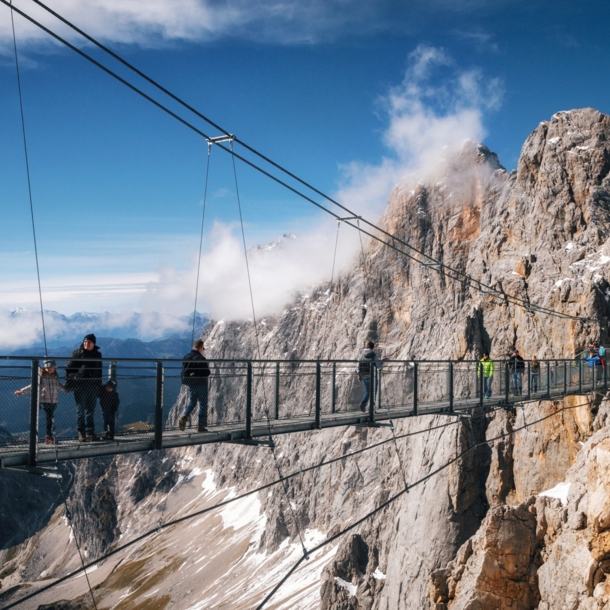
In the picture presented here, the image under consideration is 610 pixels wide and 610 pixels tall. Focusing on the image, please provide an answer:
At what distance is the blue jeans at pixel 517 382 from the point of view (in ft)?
57.9

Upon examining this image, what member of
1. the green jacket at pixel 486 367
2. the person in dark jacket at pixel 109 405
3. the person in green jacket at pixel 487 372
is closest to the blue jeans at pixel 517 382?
the person in green jacket at pixel 487 372

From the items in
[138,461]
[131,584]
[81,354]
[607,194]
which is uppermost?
[607,194]

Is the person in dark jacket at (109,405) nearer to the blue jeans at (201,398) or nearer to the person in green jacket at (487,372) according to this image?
the blue jeans at (201,398)

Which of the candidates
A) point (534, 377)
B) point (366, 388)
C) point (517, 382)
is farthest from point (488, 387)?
point (366, 388)

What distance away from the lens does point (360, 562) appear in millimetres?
58938

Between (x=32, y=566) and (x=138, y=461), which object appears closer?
(x=32, y=566)

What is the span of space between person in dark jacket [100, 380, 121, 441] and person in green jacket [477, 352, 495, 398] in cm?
1124

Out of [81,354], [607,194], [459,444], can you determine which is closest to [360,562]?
[459,444]

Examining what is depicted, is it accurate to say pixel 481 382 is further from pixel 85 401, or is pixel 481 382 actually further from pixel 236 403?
pixel 85 401

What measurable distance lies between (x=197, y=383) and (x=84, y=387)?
1860mm

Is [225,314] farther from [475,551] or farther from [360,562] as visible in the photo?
[475,551]

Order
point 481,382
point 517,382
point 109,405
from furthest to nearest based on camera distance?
point 517,382
point 481,382
point 109,405

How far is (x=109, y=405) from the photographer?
7867 mm

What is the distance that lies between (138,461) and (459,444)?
12023 centimetres
